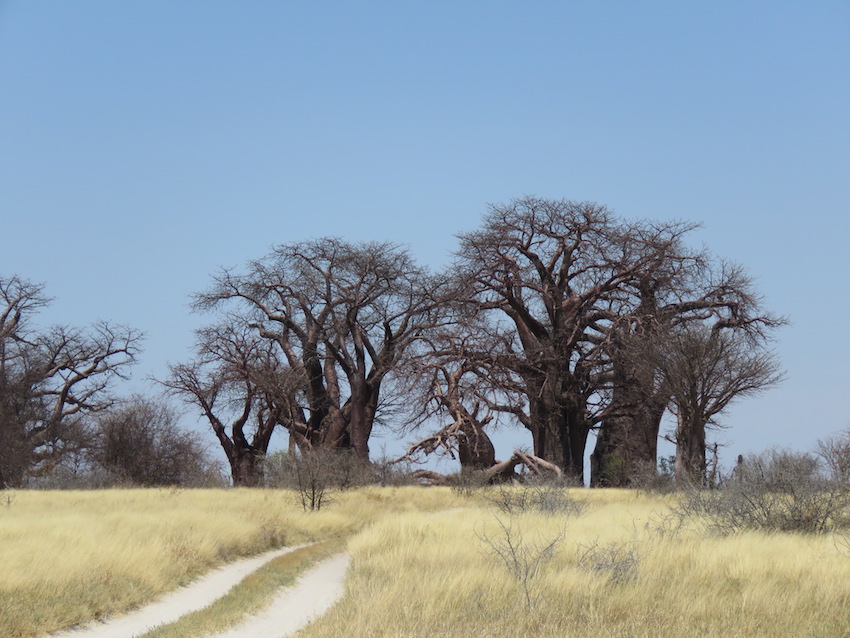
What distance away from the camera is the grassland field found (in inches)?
319

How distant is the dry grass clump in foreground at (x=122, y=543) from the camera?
9883mm

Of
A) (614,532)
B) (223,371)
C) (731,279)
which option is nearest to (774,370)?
(731,279)

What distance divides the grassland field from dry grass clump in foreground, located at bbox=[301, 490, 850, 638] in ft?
0.08

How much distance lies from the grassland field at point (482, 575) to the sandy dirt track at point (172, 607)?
0.19 metres

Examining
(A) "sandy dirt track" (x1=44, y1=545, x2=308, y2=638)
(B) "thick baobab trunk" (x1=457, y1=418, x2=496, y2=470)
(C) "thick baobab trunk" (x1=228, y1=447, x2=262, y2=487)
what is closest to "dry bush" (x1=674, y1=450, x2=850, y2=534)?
(A) "sandy dirt track" (x1=44, y1=545, x2=308, y2=638)

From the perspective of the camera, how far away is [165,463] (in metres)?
36.1

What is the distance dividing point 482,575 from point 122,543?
580cm

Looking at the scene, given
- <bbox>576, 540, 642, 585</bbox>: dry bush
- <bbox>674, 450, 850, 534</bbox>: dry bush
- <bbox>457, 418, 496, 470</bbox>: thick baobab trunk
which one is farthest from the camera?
<bbox>457, 418, 496, 470</bbox>: thick baobab trunk

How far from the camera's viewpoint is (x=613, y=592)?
927 centimetres

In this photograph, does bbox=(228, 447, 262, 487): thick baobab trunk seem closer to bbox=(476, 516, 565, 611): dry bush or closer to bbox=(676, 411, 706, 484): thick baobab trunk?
bbox=(676, 411, 706, 484): thick baobab trunk

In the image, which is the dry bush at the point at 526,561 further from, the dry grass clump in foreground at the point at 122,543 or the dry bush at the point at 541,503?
the dry bush at the point at 541,503

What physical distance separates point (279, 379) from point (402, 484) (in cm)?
617

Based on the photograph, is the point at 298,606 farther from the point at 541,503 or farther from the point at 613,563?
the point at 541,503

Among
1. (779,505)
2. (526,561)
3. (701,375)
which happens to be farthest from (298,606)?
(701,375)
